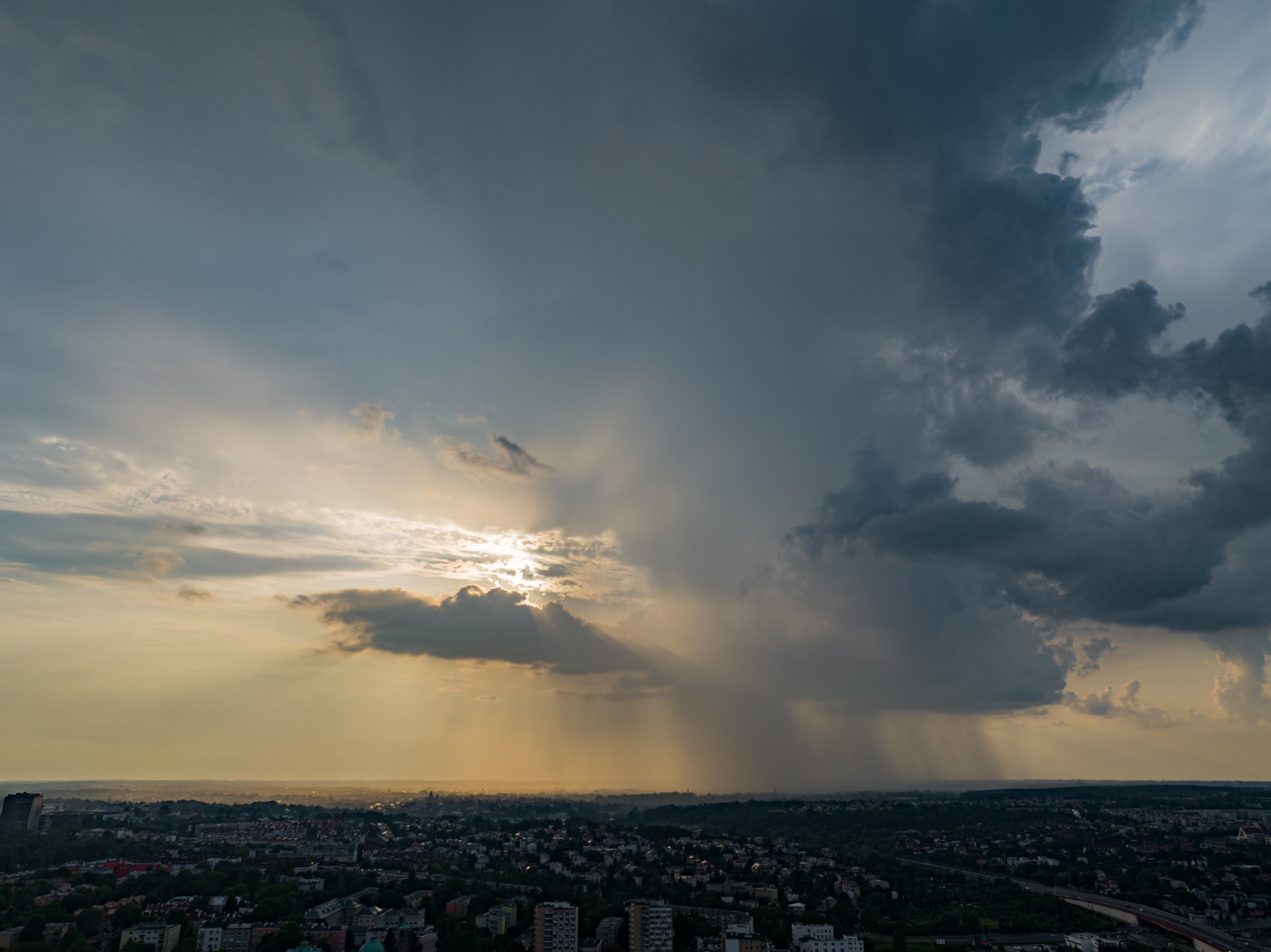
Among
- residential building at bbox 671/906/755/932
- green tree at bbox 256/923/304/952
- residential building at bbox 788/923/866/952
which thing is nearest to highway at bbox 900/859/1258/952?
residential building at bbox 788/923/866/952

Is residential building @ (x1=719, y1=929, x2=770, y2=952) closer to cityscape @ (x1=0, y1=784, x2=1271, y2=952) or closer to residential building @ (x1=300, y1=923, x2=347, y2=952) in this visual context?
cityscape @ (x1=0, y1=784, x2=1271, y2=952)

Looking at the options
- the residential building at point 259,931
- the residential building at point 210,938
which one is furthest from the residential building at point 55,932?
the residential building at point 259,931

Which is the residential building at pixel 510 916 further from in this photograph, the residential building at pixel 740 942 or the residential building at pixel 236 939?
the residential building at pixel 236 939

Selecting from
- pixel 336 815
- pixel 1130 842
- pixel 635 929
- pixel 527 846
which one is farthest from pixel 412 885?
pixel 1130 842

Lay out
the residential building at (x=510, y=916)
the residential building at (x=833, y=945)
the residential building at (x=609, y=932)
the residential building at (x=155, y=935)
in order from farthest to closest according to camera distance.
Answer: the residential building at (x=510, y=916)
the residential building at (x=609, y=932)
the residential building at (x=833, y=945)
the residential building at (x=155, y=935)

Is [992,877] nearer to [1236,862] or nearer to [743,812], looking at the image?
[1236,862]

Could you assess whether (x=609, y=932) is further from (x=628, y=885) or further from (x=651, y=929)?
(x=628, y=885)
